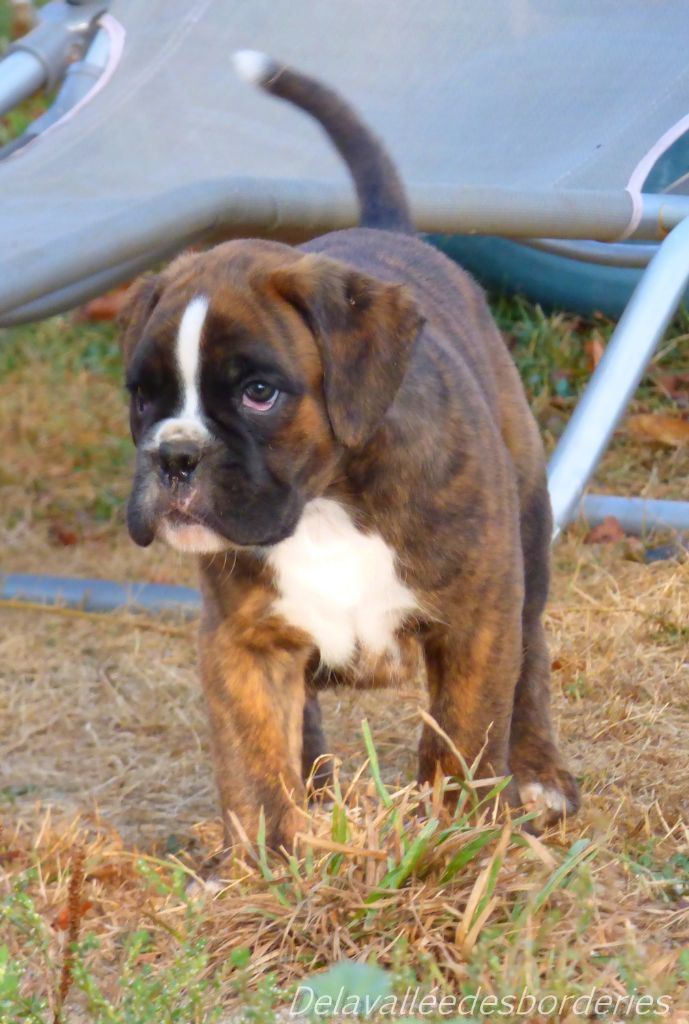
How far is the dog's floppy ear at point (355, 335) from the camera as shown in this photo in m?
2.44

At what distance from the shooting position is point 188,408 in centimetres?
241

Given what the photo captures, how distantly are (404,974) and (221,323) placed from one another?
107 centimetres

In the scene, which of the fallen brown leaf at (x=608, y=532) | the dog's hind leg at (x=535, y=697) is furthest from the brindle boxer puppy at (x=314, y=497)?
the fallen brown leaf at (x=608, y=532)

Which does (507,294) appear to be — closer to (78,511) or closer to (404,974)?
(78,511)

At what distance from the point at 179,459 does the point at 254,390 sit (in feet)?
0.51

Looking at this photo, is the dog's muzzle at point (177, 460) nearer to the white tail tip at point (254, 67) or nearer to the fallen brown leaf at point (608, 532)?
the white tail tip at point (254, 67)

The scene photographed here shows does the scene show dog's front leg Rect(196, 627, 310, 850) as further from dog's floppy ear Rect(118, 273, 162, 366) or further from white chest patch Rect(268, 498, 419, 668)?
dog's floppy ear Rect(118, 273, 162, 366)

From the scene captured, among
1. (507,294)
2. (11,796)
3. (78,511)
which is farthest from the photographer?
(507,294)

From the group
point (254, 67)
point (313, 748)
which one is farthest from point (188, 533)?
point (254, 67)

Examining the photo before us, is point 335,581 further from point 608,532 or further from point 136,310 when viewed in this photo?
point 608,532

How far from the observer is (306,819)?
8.20ft

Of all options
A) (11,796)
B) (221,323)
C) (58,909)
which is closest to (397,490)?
(221,323)

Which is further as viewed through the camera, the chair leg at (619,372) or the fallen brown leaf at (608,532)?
the fallen brown leaf at (608,532)

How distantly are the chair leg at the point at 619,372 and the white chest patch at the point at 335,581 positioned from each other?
1.23m
